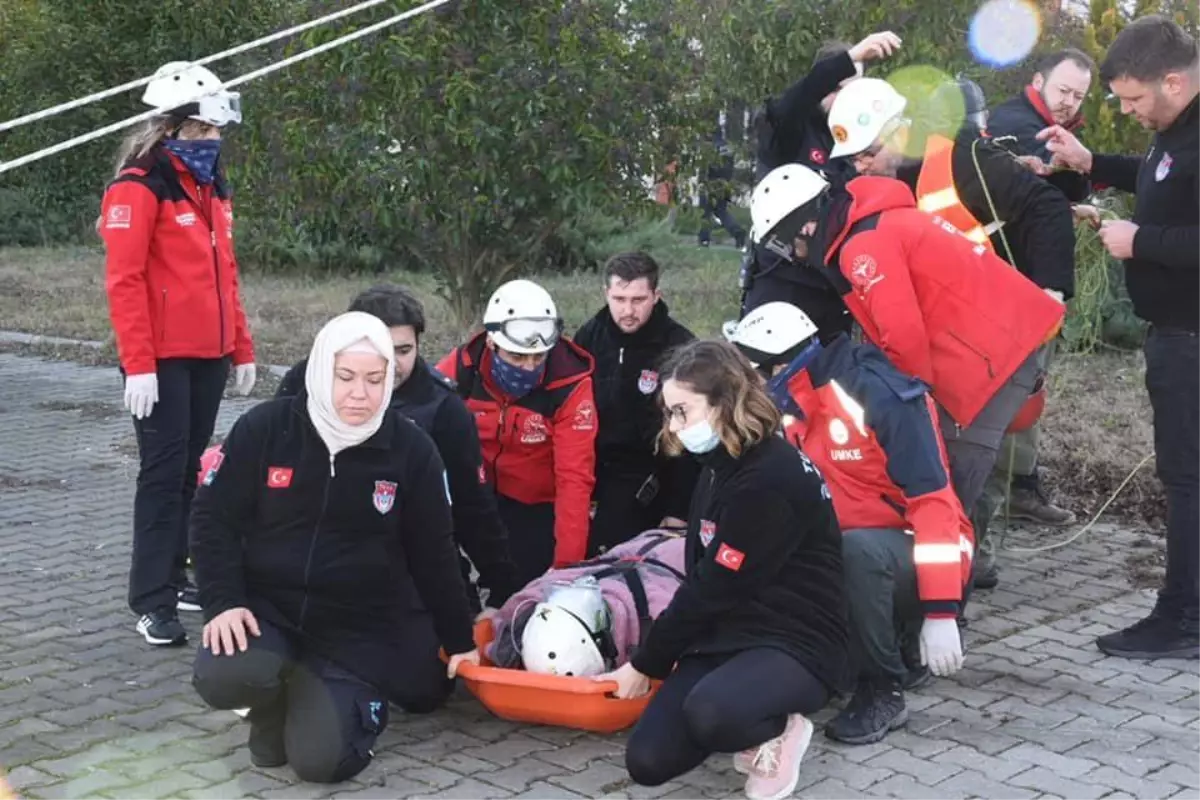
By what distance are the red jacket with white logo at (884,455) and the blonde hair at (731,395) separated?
516 mm

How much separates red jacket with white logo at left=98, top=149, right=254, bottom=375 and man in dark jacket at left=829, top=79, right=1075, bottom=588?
2.22m

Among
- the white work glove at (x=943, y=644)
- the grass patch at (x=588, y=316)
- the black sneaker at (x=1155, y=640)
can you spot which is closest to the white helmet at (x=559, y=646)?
the white work glove at (x=943, y=644)

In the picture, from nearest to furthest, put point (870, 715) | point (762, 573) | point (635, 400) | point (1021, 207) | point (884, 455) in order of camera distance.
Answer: point (762, 573) → point (870, 715) → point (884, 455) → point (1021, 207) → point (635, 400)

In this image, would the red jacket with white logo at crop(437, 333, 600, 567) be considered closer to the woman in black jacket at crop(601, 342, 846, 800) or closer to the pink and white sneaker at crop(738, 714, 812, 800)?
the woman in black jacket at crop(601, 342, 846, 800)

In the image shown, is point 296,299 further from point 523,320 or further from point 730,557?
point 730,557

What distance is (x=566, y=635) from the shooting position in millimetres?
4574

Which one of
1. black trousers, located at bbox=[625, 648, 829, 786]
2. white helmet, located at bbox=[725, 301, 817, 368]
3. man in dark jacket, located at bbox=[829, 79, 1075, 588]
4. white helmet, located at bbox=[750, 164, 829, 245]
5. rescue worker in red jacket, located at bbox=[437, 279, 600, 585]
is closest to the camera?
black trousers, located at bbox=[625, 648, 829, 786]

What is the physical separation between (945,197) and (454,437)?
206cm

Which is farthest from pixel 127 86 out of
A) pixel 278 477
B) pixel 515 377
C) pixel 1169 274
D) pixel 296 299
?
pixel 296 299

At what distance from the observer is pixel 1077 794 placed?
4109 mm

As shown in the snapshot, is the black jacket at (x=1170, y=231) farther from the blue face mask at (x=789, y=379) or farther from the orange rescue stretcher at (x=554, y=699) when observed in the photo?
the orange rescue stretcher at (x=554, y=699)

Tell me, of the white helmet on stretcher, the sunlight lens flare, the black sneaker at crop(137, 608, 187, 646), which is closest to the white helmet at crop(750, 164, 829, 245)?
the white helmet on stretcher

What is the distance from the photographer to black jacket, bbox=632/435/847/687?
4.16m

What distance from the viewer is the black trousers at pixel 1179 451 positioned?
205 inches
